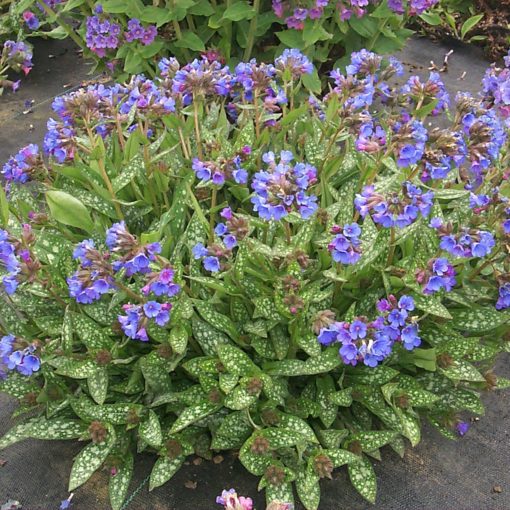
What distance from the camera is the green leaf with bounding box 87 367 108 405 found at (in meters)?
1.80

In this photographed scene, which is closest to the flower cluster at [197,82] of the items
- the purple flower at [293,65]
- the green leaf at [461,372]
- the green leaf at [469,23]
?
the purple flower at [293,65]

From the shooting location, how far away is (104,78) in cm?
434

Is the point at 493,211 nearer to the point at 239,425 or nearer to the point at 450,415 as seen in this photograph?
the point at 450,415

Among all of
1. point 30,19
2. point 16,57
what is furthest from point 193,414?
point 30,19

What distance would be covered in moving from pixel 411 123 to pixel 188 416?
0.99m

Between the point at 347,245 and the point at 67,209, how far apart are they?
3.01 ft

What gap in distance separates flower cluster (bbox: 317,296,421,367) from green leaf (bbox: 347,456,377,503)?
0.37 meters

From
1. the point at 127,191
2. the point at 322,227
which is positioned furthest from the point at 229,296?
the point at 127,191

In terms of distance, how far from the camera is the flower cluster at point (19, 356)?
174 centimetres

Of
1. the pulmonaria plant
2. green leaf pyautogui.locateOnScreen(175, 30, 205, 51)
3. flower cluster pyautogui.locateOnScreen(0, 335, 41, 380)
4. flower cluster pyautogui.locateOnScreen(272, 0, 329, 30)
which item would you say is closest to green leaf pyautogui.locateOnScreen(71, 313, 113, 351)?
flower cluster pyautogui.locateOnScreen(0, 335, 41, 380)

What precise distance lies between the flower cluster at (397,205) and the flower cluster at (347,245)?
47 millimetres

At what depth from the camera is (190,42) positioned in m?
3.20

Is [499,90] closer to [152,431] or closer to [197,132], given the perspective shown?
[197,132]

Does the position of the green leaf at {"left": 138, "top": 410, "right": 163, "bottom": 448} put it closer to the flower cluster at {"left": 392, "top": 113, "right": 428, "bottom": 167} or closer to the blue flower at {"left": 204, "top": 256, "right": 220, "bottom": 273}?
the blue flower at {"left": 204, "top": 256, "right": 220, "bottom": 273}
